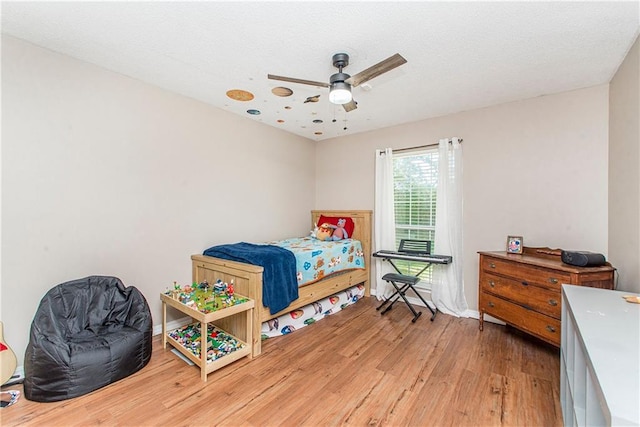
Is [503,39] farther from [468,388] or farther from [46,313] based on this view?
[46,313]

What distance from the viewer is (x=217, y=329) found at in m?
2.77

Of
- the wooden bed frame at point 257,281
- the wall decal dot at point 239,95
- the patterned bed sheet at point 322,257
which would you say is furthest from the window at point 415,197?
the wall decal dot at point 239,95

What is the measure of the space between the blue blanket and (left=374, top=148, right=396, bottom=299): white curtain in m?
1.60

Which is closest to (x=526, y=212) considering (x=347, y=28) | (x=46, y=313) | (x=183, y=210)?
(x=347, y=28)

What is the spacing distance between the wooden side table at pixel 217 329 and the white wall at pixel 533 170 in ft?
8.50

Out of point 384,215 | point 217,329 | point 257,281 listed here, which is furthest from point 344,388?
point 384,215

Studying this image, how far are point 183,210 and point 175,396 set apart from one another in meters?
1.75

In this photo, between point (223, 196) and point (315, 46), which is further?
point (223, 196)

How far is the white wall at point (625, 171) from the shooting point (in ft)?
6.61

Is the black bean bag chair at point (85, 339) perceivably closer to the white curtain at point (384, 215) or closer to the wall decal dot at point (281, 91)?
the wall decal dot at point (281, 91)

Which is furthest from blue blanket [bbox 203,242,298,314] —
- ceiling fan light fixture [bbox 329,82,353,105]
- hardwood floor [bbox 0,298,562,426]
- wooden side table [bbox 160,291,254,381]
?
ceiling fan light fixture [bbox 329,82,353,105]

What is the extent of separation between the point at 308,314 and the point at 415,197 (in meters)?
2.08

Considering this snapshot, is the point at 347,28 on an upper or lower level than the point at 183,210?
upper

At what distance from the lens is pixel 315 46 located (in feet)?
6.88
